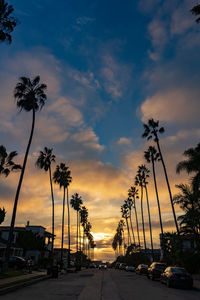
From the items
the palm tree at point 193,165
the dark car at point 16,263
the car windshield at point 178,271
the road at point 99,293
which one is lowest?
the road at point 99,293

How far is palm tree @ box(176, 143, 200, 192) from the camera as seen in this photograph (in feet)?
91.9

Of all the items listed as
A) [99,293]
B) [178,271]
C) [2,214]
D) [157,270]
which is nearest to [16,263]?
[2,214]

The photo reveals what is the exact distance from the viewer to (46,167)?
47312mm

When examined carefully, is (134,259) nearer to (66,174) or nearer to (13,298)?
(66,174)

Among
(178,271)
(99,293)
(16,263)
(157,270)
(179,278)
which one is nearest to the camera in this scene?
(99,293)

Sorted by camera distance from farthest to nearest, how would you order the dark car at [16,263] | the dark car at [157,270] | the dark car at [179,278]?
the dark car at [16,263], the dark car at [157,270], the dark car at [179,278]

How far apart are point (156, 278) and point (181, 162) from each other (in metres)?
12.9

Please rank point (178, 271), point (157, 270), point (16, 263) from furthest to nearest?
point (16, 263)
point (157, 270)
point (178, 271)

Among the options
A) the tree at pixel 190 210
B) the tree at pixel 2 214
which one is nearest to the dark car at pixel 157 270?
the tree at pixel 190 210

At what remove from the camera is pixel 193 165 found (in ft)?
94.4

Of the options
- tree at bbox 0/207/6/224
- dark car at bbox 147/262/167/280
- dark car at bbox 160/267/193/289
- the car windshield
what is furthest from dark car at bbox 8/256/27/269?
the car windshield

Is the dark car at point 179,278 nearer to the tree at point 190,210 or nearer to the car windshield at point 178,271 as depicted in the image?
the car windshield at point 178,271

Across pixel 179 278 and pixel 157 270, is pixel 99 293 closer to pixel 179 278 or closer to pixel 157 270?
pixel 179 278

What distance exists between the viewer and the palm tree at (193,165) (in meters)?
28.0
